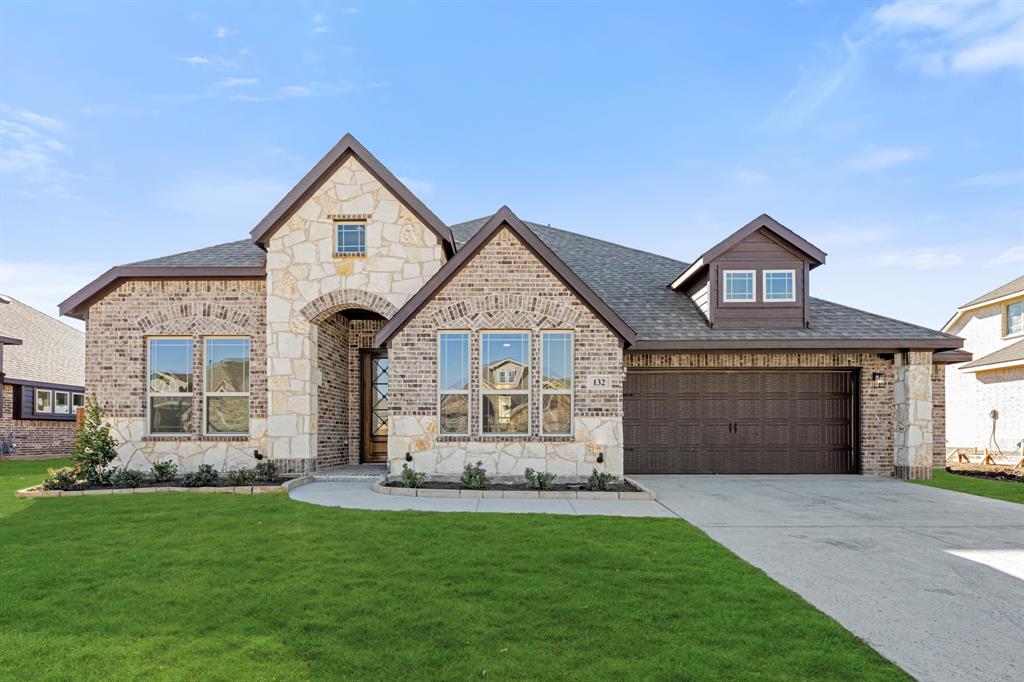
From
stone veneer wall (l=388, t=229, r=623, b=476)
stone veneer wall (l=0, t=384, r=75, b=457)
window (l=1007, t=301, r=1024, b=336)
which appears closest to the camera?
stone veneer wall (l=388, t=229, r=623, b=476)

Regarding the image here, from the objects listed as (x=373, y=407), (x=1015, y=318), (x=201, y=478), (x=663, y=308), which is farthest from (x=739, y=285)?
(x=1015, y=318)

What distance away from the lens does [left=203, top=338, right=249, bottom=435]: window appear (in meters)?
12.9

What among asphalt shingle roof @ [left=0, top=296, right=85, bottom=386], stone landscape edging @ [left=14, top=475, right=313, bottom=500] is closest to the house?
Result: stone landscape edging @ [left=14, top=475, right=313, bottom=500]

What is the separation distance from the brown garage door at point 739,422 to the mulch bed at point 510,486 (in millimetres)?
3290

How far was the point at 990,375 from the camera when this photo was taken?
880 inches

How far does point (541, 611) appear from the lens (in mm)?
5012

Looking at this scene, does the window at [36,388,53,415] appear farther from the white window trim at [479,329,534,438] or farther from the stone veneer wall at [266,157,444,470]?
the white window trim at [479,329,534,438]

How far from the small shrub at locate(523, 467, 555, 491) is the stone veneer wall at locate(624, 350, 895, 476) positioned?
4.26 meters

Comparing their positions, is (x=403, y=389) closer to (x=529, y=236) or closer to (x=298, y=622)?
(x=529, y=236)

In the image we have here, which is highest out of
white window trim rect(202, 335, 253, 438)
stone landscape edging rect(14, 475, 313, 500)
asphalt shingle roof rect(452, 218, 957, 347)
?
asphalt shingle roof rect(452, 218, 957, 347)

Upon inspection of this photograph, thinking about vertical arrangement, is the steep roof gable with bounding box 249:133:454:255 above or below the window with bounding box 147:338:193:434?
above

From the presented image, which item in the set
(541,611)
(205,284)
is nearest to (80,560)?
(541,611)

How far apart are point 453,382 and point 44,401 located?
2129 cm

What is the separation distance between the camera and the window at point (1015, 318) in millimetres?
22984
